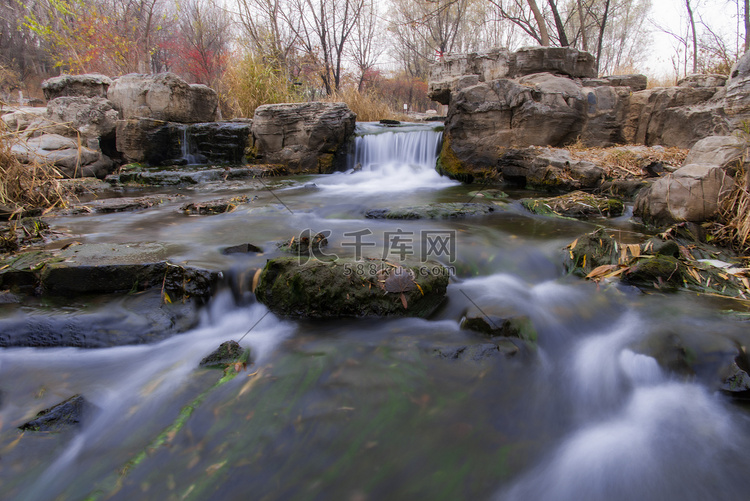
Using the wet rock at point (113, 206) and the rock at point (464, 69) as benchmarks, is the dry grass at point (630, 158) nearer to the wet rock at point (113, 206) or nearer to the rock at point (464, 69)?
the rock at point (464, 69)

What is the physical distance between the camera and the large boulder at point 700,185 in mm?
3267

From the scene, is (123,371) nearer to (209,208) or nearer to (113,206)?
(209,208)

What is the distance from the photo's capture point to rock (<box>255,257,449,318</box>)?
92.9 inches

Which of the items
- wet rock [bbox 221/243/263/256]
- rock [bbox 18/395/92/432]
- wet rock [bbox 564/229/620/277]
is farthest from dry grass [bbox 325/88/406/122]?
rock [bbox 18/395/92/432]

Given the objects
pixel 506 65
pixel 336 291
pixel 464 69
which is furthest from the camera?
pixel 464 69

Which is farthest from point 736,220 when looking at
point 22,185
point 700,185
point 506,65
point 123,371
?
point 506,65

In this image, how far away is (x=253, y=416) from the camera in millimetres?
1720

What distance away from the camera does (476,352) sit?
81.4 inches

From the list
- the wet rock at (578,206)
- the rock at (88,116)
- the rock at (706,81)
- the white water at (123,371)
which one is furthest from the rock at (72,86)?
the rock at (706,81)

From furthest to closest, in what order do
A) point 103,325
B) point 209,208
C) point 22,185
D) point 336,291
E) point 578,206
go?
point 209,208, point 578,206, point 22,185, point 336,291, point 103,325

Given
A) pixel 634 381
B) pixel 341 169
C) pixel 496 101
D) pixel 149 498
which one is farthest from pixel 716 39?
pixel 149 498

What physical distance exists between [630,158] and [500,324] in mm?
5312

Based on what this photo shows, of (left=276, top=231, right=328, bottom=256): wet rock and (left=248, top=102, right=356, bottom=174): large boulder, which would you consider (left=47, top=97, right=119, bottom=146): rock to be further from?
(left=276, top=231, right=328, bottom=256): wet rock

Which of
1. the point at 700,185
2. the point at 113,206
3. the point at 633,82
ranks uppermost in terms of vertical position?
the point at 633,82
